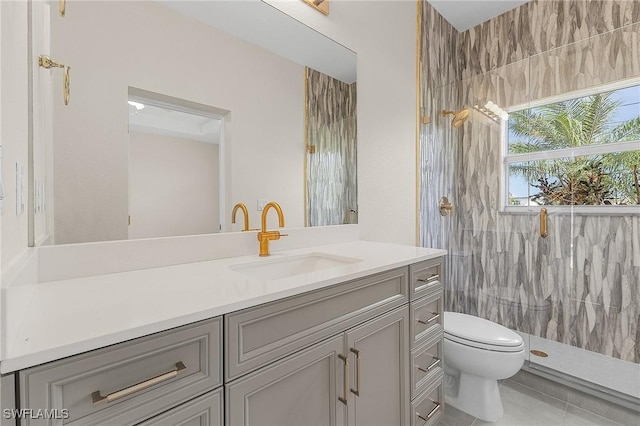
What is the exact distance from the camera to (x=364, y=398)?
40.8 inches

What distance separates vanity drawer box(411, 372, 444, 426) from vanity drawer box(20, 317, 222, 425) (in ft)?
3.23

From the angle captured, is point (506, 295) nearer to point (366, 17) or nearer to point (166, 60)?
point (366, 17)

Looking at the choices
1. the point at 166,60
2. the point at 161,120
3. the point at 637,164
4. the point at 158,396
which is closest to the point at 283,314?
the point at 158,396

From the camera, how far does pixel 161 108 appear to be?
1.11 m

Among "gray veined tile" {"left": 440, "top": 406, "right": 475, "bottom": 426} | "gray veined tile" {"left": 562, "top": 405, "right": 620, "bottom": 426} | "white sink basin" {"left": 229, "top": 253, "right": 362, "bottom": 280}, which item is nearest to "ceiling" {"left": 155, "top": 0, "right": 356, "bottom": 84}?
"white sink basin" {"left": 229, "top": 253, "right": 362, "bottom": 280}

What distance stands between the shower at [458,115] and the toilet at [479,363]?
155 centimetres

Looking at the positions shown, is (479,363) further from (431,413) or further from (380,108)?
(380,108)

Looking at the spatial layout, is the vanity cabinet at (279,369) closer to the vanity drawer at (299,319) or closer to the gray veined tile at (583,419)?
the vanity drawer at (299,319)

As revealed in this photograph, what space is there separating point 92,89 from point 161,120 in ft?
0.70

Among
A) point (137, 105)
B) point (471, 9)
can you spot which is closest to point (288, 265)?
point (137, 105)

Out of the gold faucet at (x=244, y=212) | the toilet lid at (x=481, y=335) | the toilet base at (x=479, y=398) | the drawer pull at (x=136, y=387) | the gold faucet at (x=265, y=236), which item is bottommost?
the toilet base at (x=479, y=398)

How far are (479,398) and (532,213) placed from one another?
1367mm

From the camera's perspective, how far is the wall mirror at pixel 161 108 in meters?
0.93

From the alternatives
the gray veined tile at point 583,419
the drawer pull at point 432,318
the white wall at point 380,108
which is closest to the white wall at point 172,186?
the white wall at point 380,108
